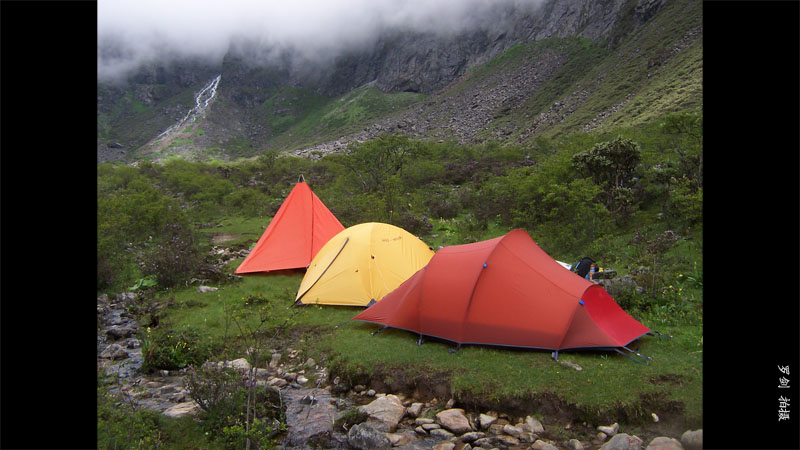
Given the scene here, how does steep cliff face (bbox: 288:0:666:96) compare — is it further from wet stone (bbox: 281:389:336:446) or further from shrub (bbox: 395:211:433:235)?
wet stone (bbox: 281:389:336:446)

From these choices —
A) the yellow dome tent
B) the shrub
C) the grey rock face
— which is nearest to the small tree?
the shrub

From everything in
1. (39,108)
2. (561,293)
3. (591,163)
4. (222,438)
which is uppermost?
(591,163)

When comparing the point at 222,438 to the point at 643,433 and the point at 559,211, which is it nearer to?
the point at 643,433

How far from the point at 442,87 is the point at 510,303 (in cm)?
10861

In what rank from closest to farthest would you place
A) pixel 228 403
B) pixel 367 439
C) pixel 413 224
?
pixel 367 439 → pixel 228 403 → pixel 413 224

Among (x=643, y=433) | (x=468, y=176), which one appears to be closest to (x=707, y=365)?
(x=643, y=433)

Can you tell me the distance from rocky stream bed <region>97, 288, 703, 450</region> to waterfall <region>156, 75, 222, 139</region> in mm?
113182

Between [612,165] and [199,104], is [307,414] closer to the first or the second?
[612,165]

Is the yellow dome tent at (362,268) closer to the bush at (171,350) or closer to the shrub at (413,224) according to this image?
the bush at (171,350)

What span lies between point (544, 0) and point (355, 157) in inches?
3507

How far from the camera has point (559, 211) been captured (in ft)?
40.2

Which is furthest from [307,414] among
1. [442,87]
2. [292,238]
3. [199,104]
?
[199,104]

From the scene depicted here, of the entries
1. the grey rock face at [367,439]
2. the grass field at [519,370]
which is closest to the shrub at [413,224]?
the grass field at [519,370]

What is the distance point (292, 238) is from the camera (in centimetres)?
1217
